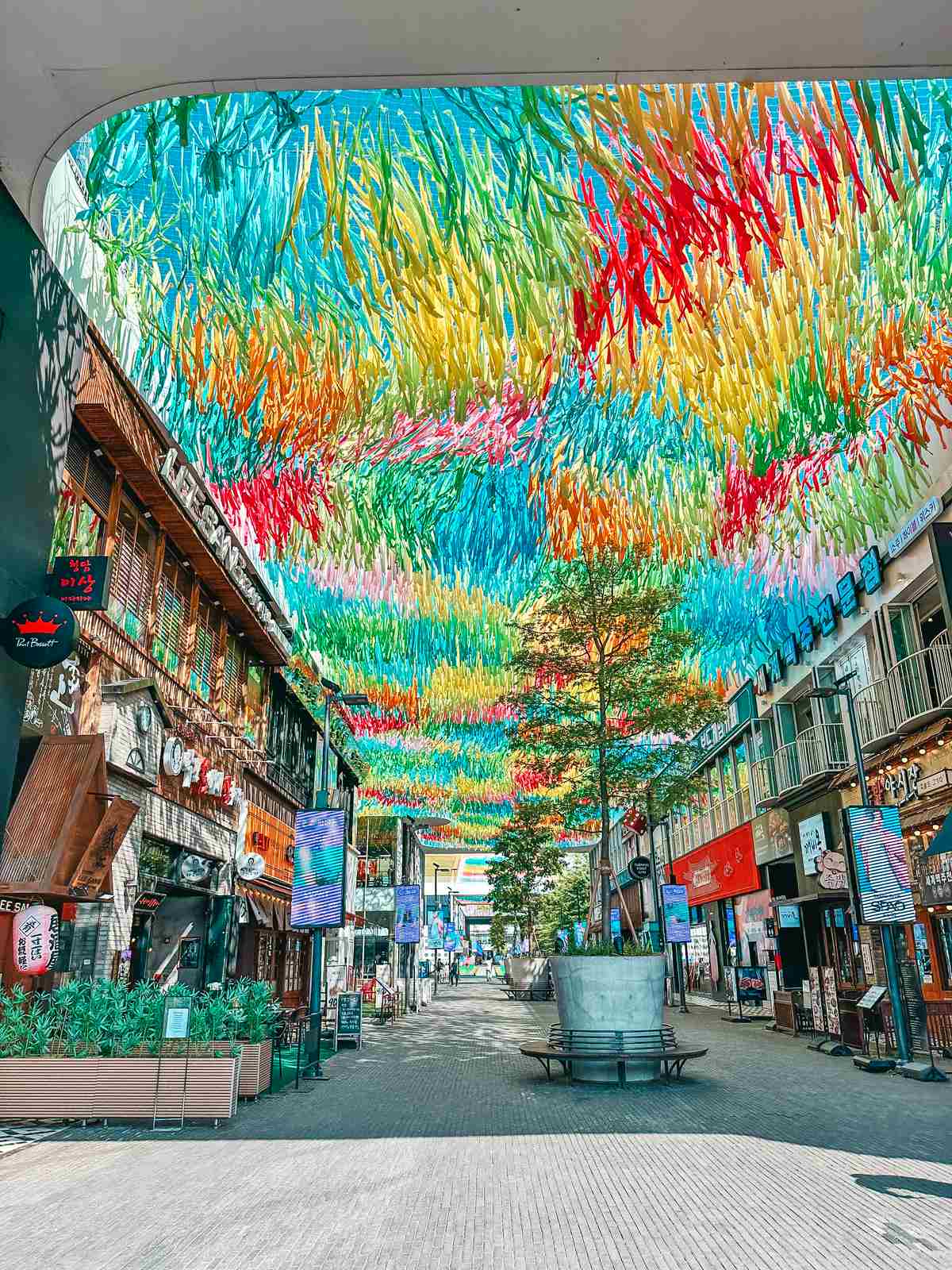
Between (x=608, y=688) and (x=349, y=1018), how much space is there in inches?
349

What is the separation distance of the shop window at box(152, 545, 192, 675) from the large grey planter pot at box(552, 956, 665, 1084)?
8.42 m

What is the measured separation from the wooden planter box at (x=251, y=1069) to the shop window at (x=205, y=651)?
7495 millimetres

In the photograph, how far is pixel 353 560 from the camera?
837 inches

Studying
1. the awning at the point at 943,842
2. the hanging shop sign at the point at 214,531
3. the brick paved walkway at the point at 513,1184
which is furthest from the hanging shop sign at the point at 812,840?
the hanging shop sign at the point at 214,531

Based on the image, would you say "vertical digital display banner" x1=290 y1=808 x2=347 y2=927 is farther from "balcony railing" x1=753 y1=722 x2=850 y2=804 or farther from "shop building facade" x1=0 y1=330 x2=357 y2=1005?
"balcony railing" x1=753 y1=722 x2=850 y2=804

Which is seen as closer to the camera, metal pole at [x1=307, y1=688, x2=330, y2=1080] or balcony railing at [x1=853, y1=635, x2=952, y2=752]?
metal pole at [x1=307, y1=688, x2=330, y2=1080]

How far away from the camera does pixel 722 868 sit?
118ft

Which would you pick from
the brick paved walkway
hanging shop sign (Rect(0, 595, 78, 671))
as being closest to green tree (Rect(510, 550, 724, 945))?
the brick paved walkway

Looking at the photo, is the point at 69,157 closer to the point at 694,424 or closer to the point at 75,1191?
the point at 694,424

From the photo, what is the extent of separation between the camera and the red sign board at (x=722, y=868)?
32.0m

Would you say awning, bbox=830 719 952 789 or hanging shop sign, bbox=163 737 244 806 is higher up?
awning, bbox=830 719 952 789

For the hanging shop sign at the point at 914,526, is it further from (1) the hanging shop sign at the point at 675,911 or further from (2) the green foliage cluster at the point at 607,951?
(1) the hanging shop sign at the point at 675,911

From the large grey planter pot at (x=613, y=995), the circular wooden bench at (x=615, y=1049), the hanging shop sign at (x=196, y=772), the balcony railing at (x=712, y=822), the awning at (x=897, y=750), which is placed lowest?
the circular wooden bench at (x=615, y=1049)

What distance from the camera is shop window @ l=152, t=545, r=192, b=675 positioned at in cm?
1549
